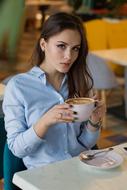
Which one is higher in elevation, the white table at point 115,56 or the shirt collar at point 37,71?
the shirt collar at point 37,71

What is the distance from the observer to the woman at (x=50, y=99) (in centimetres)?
167

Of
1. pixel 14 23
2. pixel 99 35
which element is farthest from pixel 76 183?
pixel 99 35

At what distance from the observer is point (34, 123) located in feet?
5.57

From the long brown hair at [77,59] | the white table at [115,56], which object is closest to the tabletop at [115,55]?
the white table at [115,56]

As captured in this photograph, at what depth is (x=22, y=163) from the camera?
1808 mm

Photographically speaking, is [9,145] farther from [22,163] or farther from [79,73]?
[79,73]

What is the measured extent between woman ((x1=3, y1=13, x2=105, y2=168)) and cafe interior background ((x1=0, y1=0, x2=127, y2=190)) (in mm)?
95

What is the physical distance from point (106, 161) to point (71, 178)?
0.20 metres

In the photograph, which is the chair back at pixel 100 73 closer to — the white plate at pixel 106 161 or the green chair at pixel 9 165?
the green chair at pixel 9 165

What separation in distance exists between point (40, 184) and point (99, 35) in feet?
12.5

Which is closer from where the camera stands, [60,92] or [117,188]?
[117,188]

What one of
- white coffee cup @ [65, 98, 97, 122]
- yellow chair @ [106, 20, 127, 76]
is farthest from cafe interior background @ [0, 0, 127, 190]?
white coffee cup @ [65, 98, 97, 122]

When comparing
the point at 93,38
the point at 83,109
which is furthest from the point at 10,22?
the point at 93,38

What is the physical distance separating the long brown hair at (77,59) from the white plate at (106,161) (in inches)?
13.2
